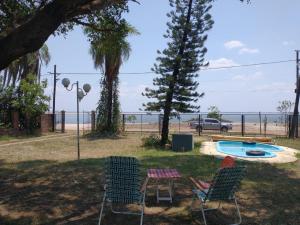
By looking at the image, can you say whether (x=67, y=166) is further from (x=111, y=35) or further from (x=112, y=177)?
(x=112, y=177)

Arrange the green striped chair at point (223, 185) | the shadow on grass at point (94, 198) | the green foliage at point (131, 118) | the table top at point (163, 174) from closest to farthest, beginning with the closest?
the green striped chair at point (223, 185), the shadow on grass at point (94, 198), the table top at point (163, 174), the green foliage at point (131, 118)

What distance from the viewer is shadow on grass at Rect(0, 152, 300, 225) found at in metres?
6.05

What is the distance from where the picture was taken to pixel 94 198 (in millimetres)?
7070

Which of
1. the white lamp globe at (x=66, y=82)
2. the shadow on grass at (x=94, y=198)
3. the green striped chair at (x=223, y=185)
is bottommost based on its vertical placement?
the shadow on grass at (x=94, y=198)

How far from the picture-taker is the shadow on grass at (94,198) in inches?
238

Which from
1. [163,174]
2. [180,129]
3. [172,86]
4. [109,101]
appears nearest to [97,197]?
[163,174]

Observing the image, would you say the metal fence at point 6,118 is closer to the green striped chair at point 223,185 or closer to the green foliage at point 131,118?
the green foliage at point 131,118

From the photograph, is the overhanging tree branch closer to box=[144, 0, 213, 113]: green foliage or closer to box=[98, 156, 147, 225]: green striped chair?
box=[98, 156, 147, 225]: green striped chair

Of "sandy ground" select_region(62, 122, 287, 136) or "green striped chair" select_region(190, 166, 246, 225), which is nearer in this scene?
"green striped chair" select_region(190, 166, 246, 225)

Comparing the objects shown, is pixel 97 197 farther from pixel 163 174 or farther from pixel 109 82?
pixel 109 82

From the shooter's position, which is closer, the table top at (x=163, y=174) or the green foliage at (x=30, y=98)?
the table top at (x=163, y=174)

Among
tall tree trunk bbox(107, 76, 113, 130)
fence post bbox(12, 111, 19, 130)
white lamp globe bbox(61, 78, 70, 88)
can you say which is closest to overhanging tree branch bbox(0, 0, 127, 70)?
white lamp globe bbox(61, 78, 70, 88)

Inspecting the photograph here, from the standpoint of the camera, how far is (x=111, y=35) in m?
12.6

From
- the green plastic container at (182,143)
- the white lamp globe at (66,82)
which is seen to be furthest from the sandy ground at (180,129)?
the white lamp globe at (66,82)
